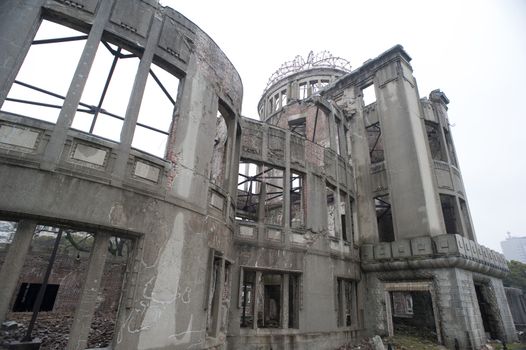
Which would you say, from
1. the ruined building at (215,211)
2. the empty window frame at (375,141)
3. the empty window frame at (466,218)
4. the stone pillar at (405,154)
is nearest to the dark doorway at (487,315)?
the ruined building at (215,211)

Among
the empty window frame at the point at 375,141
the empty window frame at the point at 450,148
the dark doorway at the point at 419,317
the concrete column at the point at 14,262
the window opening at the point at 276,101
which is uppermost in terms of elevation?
the window opening at the point at 276,101

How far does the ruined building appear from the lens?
5.24 m

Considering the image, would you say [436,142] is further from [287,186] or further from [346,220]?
[287,186]

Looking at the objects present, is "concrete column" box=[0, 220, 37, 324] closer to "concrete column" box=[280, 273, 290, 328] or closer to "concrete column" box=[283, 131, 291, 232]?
"concrete column" box=[280, 273, 290, 328]

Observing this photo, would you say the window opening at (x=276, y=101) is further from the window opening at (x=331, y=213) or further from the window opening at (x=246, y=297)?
the window opening at (x=246, y=297)

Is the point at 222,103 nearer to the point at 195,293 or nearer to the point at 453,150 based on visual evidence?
the point at 195,293

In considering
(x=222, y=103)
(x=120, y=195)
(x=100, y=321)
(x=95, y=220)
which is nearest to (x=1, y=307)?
(x=95, y=220)

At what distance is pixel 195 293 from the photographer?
21.0 ft

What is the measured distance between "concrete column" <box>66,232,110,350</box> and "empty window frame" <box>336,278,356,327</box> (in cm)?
986

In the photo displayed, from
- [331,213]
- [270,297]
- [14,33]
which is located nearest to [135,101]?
[14,33]

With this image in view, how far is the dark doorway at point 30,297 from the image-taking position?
14505mm

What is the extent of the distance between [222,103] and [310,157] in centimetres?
579

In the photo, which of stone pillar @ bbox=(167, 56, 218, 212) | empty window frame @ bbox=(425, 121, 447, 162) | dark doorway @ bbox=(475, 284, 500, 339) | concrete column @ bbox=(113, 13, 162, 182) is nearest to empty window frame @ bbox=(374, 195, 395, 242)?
empty window frame @ bbox=(425, 121, 447, 162)

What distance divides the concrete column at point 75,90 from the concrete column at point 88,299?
65.9 inches
